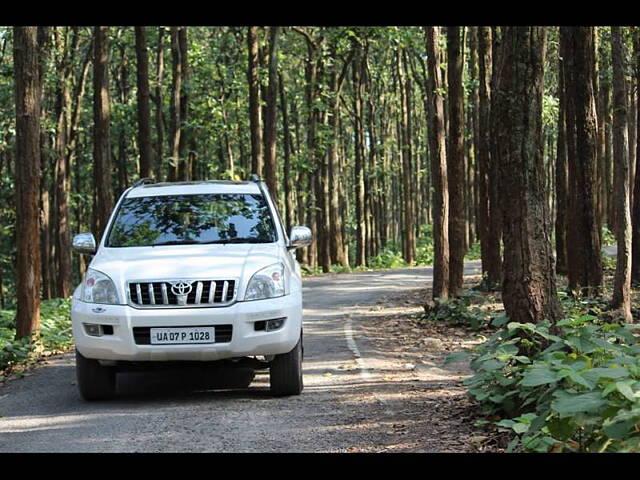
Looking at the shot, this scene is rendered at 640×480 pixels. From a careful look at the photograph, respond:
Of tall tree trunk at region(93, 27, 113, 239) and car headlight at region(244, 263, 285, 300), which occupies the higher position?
tall tree trunk at region(93, 27, 113, 239)

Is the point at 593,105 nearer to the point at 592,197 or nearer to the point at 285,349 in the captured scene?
the point at 592,197

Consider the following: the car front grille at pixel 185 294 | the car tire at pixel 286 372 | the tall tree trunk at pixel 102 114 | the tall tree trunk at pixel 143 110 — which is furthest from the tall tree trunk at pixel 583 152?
the tall tree trunk at pixel 143 110

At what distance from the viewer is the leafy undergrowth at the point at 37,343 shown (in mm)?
11633

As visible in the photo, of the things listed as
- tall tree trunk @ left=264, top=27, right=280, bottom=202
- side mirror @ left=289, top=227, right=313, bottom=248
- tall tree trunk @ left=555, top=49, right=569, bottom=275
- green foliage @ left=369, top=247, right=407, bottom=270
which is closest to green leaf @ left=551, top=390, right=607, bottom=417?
side mirror @ left=289, top=227, right=313, bottom=248

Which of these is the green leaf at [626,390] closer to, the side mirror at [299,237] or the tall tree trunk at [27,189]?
the side mirror at [299,237]

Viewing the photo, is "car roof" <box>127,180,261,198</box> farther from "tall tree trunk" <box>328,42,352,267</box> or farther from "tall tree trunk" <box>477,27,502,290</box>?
"tall tree trunk" <box>328,42,352,267</box>

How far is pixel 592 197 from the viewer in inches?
575

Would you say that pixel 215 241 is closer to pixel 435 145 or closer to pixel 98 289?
pixel 98 289

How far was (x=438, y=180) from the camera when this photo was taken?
52.7 ft

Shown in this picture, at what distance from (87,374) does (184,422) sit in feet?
4.92

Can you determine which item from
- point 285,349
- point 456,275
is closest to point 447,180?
point 456,275

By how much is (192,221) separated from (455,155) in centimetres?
800

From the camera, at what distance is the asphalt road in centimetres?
661

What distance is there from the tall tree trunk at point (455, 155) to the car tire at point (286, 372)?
8047 mm
